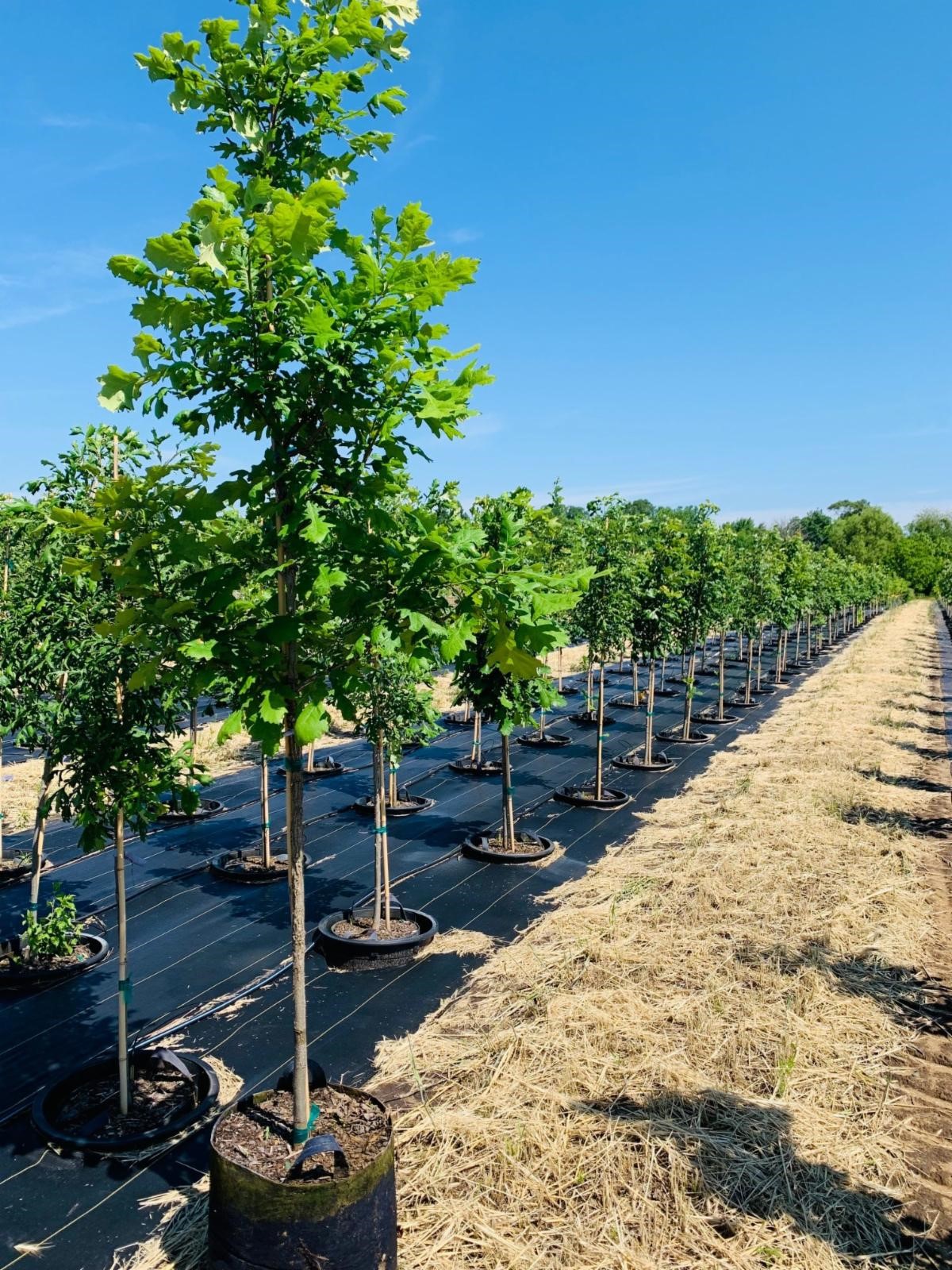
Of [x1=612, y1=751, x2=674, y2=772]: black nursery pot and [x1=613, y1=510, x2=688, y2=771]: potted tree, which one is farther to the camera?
[x1=612, y1=751, x2=674, y2=772]: black nursery pot

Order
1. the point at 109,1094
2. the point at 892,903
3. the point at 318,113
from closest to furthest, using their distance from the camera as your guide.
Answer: the point at 318,113, the point at 109,1094, the point at 892,903

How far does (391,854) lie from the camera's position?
33.5 ft

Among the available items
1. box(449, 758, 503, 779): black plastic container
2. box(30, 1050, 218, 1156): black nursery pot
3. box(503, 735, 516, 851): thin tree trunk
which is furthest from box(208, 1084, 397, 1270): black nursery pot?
box(449, 758, 503, 779): black plastic container

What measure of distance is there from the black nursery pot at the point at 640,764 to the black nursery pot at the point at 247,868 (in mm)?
7110

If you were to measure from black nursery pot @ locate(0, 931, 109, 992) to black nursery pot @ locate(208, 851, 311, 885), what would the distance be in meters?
1.94

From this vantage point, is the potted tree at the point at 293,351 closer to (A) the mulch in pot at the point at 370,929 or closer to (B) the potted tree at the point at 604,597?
(A) the mulch in pot at the point at 370,929

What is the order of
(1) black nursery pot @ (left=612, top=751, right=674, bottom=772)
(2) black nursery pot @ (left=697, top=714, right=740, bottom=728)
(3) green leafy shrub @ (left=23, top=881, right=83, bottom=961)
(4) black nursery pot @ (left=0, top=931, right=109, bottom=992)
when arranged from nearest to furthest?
(4) black nursery pot @ (left=0, top=931, right=109, bottom=992), (3) green leafy shrub @ (left=23, top=881, right=83, bottom=961), (1) black nursery pot @ (left=612, top=751, right=674, bottom=772), (2) black nursery pot @ (left=697, top=714, right=740, bottom=728)

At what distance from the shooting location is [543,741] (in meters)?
16.6

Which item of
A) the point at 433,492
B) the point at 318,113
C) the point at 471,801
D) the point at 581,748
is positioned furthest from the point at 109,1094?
the point at 581,748

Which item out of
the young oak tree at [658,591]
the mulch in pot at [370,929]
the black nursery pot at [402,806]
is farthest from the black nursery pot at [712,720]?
the mulch in pot at [370,929]

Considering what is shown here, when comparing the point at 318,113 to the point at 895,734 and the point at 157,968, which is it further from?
the point at 895,734

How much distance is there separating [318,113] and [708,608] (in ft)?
44.5

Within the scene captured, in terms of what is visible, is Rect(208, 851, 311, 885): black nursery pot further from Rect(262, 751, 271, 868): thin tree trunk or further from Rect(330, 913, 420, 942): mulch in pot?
Rect(330, 913, 420, 942): mulch in pot

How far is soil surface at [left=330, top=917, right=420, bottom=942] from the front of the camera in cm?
744
